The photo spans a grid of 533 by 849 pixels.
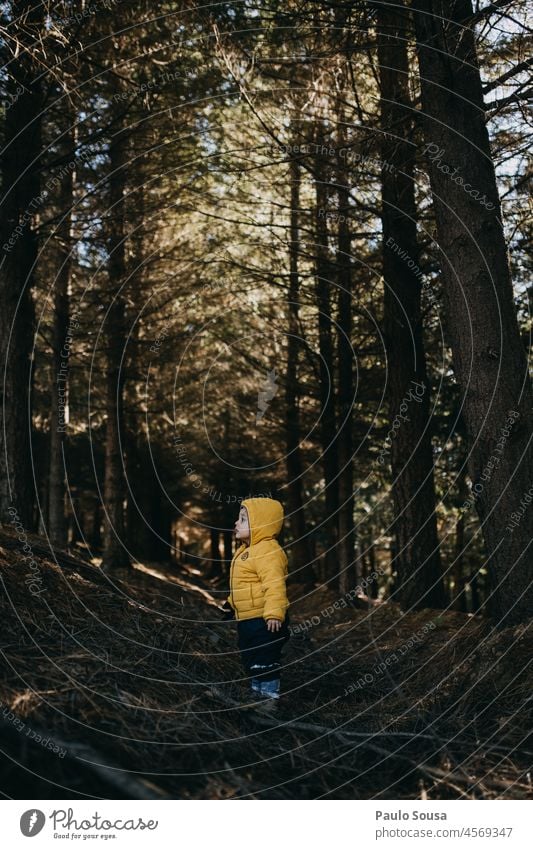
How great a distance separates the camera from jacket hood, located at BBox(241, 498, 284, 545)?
5.06 m

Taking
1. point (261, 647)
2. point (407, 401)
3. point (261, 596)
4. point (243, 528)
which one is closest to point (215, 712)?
point (261, 647)

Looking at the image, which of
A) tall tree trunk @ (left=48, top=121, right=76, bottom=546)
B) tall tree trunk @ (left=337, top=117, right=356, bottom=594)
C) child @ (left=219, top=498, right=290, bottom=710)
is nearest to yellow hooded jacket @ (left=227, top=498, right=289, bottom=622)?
child @ (left=219, top=498, right=290, bottom=710)

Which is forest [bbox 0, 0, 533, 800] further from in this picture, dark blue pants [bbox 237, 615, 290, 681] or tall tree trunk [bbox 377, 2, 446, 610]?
dark blue pants [bbox 237, 615, 290, 681]

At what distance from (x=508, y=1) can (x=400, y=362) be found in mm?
4275

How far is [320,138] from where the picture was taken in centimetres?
789

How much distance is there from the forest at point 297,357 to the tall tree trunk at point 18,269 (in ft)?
0.11

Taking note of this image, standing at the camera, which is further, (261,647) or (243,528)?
(243,528)

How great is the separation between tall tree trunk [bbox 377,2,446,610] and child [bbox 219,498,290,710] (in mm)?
3562

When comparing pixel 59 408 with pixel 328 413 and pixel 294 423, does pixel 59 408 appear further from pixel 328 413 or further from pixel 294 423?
pixel 328 413

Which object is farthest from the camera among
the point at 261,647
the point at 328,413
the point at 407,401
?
the point at 328,413

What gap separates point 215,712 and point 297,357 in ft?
36.2

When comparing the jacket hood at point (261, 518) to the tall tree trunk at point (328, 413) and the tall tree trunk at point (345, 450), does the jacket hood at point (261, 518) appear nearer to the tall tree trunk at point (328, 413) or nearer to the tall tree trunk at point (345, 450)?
the tall tree trunk at point (345, 450)

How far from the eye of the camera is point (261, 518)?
5.06 m

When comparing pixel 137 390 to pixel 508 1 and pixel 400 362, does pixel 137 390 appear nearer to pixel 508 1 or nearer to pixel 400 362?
pixel 400 362
